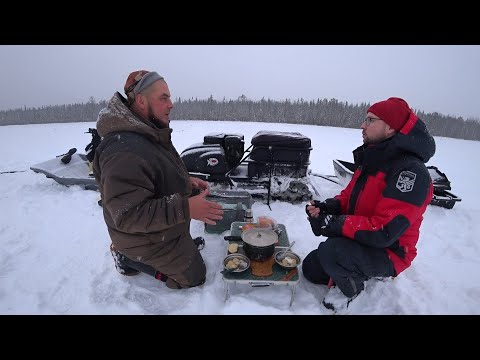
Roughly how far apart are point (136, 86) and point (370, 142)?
2198mm

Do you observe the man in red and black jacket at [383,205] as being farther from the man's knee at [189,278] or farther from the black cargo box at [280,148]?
the black cargo box at [280,148]

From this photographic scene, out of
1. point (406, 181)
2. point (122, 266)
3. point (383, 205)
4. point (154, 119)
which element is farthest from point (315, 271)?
point (154, 119)

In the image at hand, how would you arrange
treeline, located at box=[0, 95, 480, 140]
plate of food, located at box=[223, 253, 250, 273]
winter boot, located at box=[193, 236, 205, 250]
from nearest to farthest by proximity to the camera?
plate of food, located at box=[223, 253, 250, 273] → winter boot, located at box=[193, 236, 205, 250] → treeline, located at box=[0, 95, 480, 140]

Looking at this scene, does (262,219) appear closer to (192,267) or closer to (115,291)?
(192,267)

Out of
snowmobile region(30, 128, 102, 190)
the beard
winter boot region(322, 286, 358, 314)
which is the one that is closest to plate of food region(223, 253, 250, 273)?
winter boot region(322, 286, 358, 314)

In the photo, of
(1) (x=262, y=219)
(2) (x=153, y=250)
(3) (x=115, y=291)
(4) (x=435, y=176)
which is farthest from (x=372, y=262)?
(4) (x=435, y=176)

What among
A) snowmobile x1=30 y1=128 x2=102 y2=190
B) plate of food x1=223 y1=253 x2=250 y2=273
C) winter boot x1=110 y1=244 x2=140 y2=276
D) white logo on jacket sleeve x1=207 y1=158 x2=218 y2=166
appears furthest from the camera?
snowmobile x1=30 y1=128 x2=102 y2=190

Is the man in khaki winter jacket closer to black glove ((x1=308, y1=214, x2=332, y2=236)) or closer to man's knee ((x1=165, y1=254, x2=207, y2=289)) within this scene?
man's knee ((x1=165, y1=254, x2=207, y2=289))

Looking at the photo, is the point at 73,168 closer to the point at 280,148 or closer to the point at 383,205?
the point at 280,148

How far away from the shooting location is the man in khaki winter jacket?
6.34ft

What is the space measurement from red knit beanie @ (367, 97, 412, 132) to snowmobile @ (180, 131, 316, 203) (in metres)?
2.57

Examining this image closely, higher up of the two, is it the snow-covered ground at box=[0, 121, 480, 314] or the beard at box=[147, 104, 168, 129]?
the beard at box=[147, 104, 168, 129]

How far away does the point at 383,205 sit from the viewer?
2102mm

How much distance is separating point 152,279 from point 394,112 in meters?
2.95
